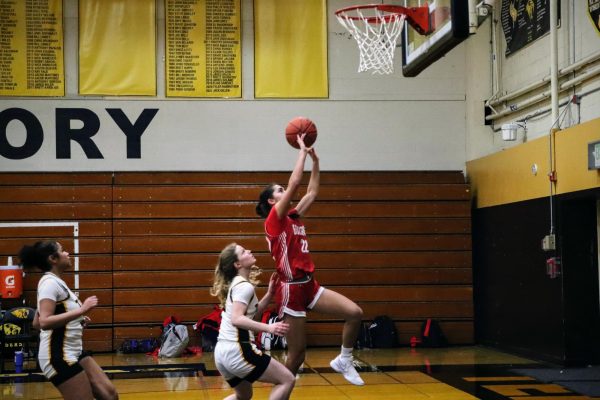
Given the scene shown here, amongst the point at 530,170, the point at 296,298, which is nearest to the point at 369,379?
the point at 296,298

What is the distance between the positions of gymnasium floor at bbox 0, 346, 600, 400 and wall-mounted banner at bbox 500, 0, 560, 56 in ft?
14.4

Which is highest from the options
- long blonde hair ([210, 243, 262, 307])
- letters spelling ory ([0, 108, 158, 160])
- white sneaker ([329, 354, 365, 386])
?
letters spelling ory ([0, 108, 158, 160])

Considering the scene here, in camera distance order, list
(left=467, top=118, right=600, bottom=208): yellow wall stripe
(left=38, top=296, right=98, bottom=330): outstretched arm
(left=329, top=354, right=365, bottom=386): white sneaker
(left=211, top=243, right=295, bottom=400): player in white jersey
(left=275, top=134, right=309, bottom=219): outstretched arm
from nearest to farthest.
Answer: (left=38, top=296, right=98, bottom=330): outstretched arm < (left=211, top=243, right=295, bottom=400): player in white jersey < (left=275, top=134, right=309, bottom=219): outstretched arm < (left=329, top=354, right=365, bottom=386): white sneaker < (left=467, top=118, right=600, bottom=208): yellow wall stripe

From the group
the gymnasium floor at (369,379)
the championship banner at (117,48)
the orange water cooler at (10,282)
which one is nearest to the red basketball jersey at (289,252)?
the gymnasium floor at (369,379)

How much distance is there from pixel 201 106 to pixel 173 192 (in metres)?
1.46

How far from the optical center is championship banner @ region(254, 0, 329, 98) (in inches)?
570

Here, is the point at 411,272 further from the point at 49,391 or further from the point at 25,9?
the point at 25,9

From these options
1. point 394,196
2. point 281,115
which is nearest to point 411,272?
point 394,196

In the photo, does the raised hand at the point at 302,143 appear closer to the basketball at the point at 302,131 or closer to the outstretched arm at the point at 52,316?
the basketball at the point at 302,131

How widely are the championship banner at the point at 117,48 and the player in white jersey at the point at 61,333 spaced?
818 cm

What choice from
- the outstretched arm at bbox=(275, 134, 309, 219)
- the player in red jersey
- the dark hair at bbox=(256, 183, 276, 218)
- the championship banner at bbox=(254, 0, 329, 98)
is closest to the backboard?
the player in red jersey

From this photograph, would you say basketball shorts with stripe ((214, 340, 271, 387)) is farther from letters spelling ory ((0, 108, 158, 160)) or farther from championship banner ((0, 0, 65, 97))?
championship banner ((0, 0, 65, 97))

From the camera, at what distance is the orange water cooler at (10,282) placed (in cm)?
1320

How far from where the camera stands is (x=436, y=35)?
30.4ft
